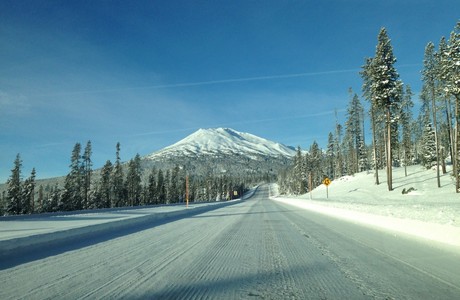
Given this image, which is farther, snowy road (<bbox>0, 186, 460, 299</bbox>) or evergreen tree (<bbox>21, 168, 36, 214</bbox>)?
evergreen tree (<bbox>21, 168, 36, 214</bbox>)

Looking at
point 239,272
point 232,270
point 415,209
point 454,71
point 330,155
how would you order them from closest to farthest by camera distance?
1. point 239,272
2. point 232,270
3. point 415,209
4. point 454,71
5. point 330,155

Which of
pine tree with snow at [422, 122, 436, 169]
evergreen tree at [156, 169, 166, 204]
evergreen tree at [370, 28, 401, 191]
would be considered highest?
evergreen tree at [370, 28, 401, 191]

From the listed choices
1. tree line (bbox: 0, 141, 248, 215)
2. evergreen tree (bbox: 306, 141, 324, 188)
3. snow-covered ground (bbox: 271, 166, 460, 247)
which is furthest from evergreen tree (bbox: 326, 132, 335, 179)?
tree line (bbox: 0, 141, 248, 215)

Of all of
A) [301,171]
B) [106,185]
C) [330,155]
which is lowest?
[106,185]

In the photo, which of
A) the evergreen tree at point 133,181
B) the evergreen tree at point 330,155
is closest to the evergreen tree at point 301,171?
the evergreen tree at point 330,155

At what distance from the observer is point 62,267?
20.7ft

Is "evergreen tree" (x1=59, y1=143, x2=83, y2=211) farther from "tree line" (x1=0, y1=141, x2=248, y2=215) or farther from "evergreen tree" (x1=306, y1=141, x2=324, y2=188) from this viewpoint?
"evergreen tree" (x1=306, y1=141, x2=324, y2=188)

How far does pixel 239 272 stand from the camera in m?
5.74

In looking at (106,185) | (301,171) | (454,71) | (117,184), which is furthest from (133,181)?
(454,71)

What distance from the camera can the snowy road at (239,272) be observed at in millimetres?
4520

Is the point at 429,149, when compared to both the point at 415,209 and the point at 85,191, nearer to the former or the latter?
the point at 415,209

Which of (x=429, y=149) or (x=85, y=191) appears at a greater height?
(x=429, y=149)

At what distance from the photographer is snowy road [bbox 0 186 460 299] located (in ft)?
14.8

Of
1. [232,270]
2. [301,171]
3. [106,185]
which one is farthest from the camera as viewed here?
[301,171]
